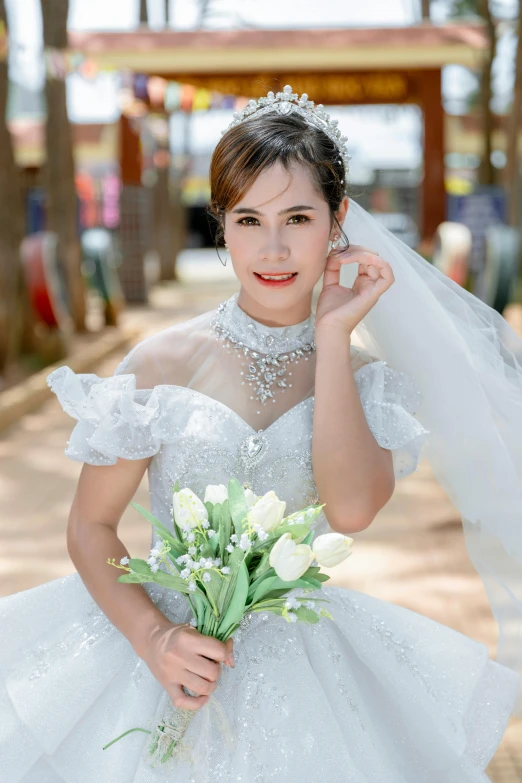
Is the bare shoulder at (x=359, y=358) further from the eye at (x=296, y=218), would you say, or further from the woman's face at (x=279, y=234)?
the eye at (x=296, y=218)

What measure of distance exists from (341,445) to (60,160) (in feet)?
35.5

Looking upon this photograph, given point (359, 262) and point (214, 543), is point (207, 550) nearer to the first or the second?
point (214, 543)

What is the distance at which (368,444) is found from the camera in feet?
6.77

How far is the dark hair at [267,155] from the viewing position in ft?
6.80

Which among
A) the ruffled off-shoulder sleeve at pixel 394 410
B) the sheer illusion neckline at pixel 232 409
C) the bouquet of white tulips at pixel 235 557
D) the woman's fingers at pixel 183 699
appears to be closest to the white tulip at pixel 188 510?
the bouquet of white tulips at pixel 235 557

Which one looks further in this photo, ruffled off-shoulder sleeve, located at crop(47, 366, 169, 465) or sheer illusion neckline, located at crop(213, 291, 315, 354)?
sheer illusion neckline, located at crop(213, 291, 315, 354)

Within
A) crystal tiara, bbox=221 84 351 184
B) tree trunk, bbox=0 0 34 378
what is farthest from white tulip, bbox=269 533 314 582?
tree trunk, bbox=0 0 34 378

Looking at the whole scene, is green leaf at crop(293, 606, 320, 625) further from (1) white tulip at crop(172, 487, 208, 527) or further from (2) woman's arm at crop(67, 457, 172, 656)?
(2) woman's arm at crop(67, 457, 172, 656)

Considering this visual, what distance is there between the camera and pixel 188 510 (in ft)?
5.71

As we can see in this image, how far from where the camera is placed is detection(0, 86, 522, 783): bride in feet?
6.57

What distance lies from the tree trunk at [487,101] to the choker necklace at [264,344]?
13.8m

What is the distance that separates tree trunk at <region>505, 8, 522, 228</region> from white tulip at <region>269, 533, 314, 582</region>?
10.3 metres

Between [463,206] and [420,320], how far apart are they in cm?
1042

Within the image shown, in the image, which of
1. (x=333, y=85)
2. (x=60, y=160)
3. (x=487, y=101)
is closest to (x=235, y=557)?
(x=60, y=160)
